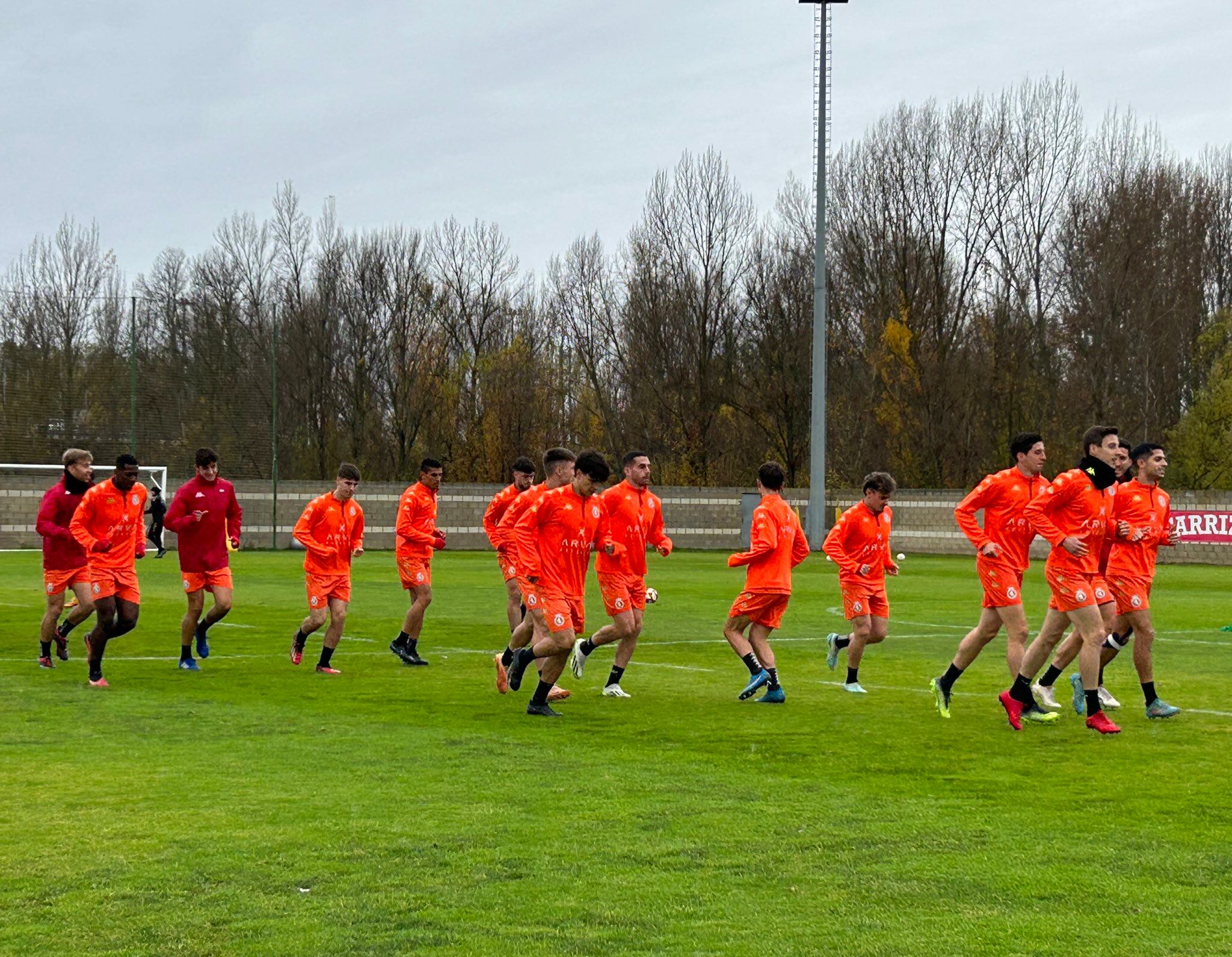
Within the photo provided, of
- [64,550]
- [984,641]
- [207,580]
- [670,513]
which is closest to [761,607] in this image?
[984,641]

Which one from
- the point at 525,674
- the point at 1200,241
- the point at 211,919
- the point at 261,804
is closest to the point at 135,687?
the point at 525,674

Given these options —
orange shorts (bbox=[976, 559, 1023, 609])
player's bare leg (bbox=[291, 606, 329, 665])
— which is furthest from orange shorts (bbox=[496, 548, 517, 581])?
orange shorts (bbox=[976, 559, 1023, 609])

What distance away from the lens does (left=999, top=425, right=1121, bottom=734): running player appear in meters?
10.6

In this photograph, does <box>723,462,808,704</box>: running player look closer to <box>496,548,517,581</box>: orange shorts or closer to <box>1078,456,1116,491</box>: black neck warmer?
<box>1078,456,1116,491</box>: black neck warmer

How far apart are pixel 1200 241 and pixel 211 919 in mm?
57757

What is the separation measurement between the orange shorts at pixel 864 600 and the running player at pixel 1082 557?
105 inches

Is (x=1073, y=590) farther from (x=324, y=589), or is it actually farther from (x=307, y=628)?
(x=307, y=628)

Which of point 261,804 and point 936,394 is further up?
point 936,394

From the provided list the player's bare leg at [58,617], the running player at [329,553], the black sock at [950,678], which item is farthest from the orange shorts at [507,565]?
the black sock at [950,678]

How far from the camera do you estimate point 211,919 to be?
576cm

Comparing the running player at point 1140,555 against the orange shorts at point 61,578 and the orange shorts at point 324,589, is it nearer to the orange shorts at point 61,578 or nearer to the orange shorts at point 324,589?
the orange shorts at point 324,589

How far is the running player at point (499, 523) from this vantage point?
15820mm

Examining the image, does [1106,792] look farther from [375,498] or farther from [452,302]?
[452,302]

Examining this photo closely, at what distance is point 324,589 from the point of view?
48.8 feet
